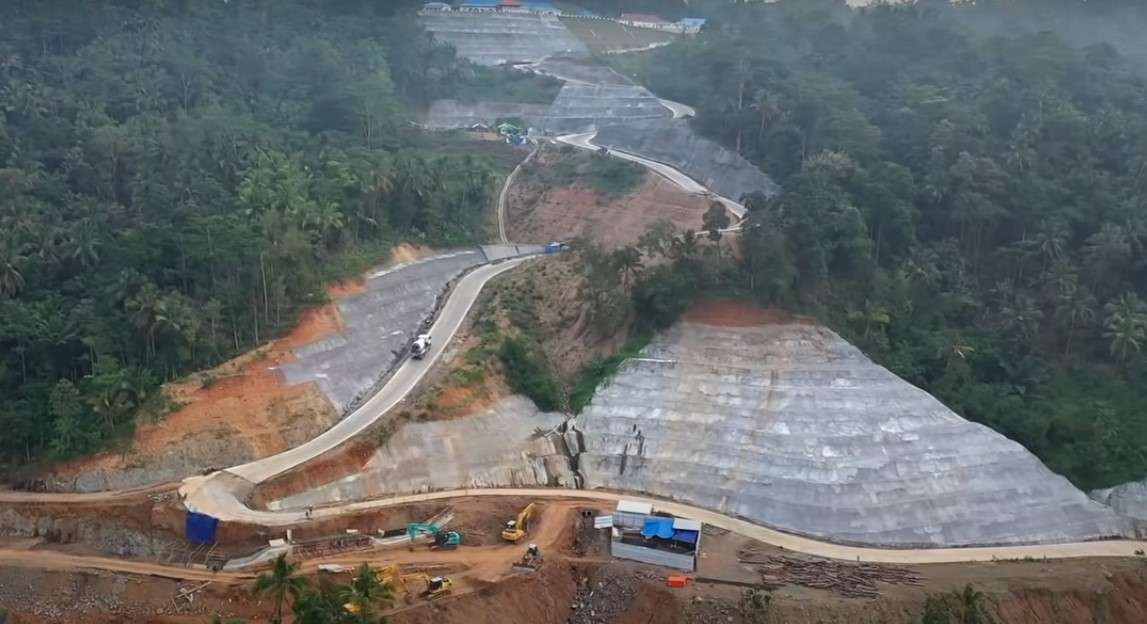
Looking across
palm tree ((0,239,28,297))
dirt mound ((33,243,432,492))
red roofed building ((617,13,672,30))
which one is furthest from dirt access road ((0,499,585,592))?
red roofed building ((617,13,672,30))

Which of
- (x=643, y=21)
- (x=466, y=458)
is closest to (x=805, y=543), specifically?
(x=466, y=458)

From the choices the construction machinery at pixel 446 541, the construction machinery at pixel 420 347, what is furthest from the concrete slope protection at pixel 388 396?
the construction machinery at pixel 446 541

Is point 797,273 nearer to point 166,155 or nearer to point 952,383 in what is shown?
point 952,383

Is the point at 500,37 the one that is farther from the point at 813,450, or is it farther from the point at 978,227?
the point at 813,450

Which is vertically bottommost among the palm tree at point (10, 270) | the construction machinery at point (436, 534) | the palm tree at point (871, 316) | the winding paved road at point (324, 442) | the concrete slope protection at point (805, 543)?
the concrete slope protection at point (805, 543)

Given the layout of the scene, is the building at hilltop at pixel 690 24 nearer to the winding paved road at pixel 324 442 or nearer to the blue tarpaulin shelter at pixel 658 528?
the winding paved road at pixel 324 442

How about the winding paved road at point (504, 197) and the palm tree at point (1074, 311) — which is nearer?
the palm tree at point (1074, 311)
